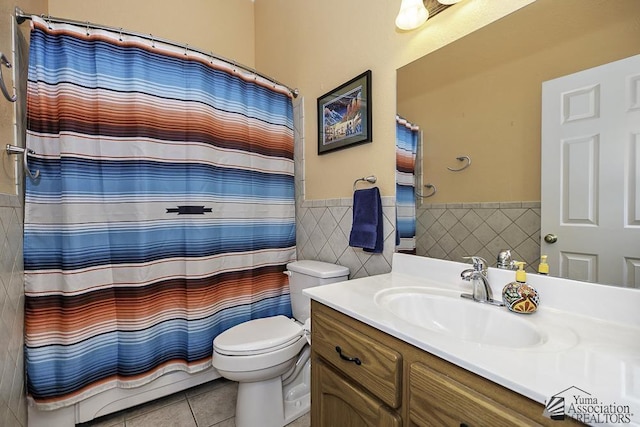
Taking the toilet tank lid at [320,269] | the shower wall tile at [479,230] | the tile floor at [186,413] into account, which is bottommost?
the tile floor at [186,413]

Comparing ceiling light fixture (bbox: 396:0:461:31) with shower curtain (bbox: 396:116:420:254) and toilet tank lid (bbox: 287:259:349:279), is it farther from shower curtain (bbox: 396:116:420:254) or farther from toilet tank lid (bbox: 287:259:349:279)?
toilet tank lid (bbox: 287:259:349:279)

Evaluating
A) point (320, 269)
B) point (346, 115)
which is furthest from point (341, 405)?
point (346, 115)

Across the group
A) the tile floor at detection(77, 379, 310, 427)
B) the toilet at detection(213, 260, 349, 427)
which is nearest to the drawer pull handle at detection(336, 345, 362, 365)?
the toilet at detection(213, 260, 349, 427)

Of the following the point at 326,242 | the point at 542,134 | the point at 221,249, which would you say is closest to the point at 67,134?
the point at 221,249

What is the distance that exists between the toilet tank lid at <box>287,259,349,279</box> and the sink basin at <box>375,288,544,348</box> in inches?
18.7

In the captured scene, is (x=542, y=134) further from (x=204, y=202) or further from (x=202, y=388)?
(x=202, y=388)

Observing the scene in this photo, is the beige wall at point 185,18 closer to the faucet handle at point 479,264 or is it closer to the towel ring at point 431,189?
the towel ring at point 431,189

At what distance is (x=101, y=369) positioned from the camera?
1.35m

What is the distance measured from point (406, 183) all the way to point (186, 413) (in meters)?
1.66

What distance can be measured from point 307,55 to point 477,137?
130 cm

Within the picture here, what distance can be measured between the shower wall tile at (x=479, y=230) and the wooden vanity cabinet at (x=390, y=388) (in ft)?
1.75

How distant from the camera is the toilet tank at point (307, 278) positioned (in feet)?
4.86

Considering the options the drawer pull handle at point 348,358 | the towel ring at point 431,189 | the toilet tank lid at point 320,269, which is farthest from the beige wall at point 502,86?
the drawer pull handle at point 348,358

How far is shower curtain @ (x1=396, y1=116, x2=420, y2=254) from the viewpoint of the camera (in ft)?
4.15
